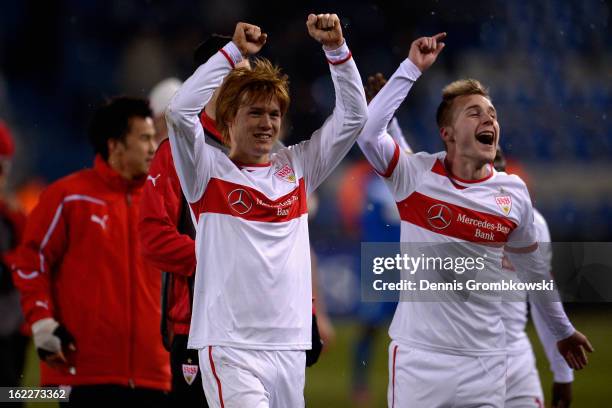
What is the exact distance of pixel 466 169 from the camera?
15.0 ft

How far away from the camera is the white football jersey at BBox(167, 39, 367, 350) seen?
12.6 ft

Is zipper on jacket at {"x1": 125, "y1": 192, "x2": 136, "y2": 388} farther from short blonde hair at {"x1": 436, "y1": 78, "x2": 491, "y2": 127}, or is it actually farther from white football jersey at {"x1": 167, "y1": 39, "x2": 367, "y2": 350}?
short blonde hair at {"x1": 436, "y1": 78, "x2": 491, "y2": 127}

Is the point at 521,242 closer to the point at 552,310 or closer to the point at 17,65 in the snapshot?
the point at 552,310

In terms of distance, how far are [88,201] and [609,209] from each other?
38.4 feet

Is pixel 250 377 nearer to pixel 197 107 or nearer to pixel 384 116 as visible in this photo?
pixel 197 107

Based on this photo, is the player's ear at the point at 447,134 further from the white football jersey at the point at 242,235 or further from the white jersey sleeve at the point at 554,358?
the white jersey sleeve at the point at 554,358

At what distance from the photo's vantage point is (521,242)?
468 centimetres

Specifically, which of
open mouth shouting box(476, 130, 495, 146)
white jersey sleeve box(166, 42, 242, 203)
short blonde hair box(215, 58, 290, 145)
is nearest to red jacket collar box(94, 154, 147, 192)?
short blonde hair box(215, 58, 290, 145)

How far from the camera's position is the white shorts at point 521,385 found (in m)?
5.28

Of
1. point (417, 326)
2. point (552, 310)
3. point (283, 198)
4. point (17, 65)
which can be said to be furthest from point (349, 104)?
point (17, 65)

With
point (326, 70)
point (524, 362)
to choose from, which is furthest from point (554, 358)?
point (326, 70)

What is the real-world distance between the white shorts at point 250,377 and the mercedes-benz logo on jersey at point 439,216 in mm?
984

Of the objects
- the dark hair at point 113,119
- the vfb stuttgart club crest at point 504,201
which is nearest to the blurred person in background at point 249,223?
the vfb stuttgart club crest at point 504,201

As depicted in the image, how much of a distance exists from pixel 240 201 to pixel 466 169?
47.8 inches
